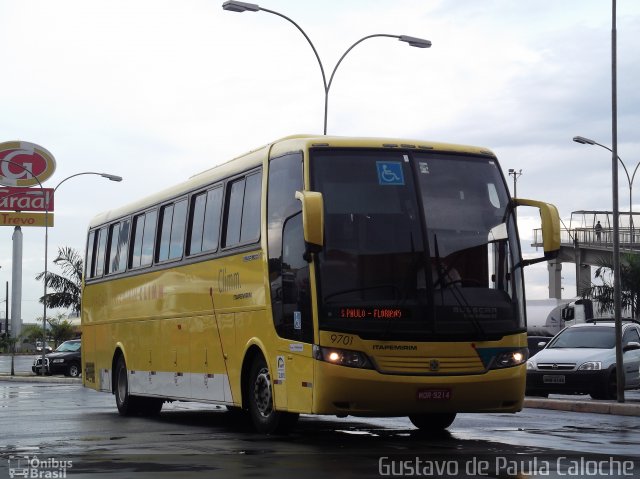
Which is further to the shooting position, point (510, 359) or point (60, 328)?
point (60, 328)

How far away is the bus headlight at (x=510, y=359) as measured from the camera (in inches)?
543

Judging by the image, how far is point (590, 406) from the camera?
71.4ft

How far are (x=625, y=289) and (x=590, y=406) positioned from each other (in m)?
34.1

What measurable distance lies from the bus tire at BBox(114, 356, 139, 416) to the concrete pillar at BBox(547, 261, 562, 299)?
175 ft

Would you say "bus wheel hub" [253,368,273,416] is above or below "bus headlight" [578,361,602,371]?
below

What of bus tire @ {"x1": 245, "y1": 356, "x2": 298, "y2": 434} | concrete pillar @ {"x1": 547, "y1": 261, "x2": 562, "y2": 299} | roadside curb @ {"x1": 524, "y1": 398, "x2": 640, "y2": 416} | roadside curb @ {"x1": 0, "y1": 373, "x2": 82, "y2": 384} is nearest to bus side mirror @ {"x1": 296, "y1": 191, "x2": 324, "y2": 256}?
bus tire @ {"x1": 245, "y1": 356, "x2": 298, "y2": 434}

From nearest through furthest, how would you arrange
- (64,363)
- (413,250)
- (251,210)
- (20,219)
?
(413,250) < (251,210) < (64,363) < (20,219)

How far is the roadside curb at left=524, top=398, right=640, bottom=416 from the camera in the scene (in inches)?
824

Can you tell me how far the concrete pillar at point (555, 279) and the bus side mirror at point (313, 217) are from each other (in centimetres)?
6121

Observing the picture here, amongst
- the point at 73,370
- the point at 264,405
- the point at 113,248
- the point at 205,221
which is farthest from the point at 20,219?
the point at 264,405

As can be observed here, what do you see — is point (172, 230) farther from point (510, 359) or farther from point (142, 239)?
point (510, 359)

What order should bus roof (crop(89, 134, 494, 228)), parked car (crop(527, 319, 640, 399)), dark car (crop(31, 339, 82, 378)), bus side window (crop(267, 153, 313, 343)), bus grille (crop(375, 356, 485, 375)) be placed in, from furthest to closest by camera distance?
dark car (crop(31, 339, 82, 378)), parked car (crop(527, 319, 640, 399)), bus roof (crop(89, 134, 494, 228)), bus side window (crop(267, 153, 313, 343)), bus grille (crop(375, 356, 485, 375))

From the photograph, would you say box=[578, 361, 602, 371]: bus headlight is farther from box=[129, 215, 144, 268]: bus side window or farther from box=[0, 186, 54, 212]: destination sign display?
box=[0, 186, 54, 212]: destination sign display

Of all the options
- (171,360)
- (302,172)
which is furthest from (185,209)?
(302,172)
